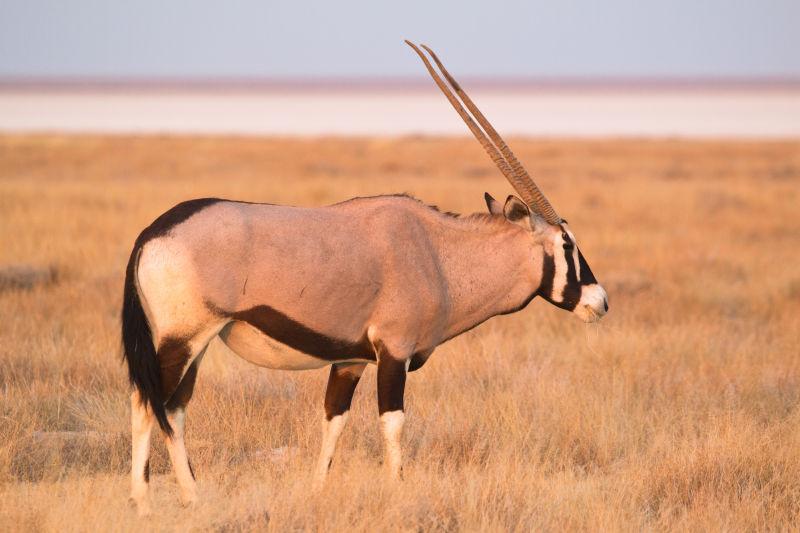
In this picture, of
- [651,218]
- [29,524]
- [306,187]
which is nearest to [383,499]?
[29,524]

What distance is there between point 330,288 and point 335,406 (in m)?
0.88

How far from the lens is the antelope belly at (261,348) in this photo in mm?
5777

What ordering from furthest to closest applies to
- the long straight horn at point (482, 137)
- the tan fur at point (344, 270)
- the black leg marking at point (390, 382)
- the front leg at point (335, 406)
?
the long straight horn at point (482, 137), the front leg at point (335, 406), the black leg marking at point (390, 382), the tan fur at point (344, 270)

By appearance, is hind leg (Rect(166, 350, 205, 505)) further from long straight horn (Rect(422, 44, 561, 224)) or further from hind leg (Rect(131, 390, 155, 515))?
long straight horn (Rect(422, 44, 561, 224))

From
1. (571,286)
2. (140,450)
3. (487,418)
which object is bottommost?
(487,418)

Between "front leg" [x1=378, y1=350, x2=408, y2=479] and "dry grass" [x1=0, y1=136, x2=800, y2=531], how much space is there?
0.17 m

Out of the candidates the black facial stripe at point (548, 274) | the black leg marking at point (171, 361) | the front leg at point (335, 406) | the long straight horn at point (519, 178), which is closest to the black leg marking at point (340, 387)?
the front leg at point (335, 406)

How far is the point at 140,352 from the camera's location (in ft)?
18.6

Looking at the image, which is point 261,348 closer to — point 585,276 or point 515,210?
point 515,210

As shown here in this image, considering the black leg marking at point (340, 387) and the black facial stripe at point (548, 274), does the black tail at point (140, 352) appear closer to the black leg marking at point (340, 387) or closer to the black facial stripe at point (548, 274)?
the black leg marking at point (340, 387)

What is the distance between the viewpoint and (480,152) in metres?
45.8

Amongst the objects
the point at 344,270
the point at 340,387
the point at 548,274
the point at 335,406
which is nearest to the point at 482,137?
the point at 548,274

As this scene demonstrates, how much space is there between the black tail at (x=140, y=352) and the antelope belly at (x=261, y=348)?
40cm

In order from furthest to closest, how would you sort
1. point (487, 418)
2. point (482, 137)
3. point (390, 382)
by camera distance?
point (487, 418) → point (482, 137) → point (390, 382)
